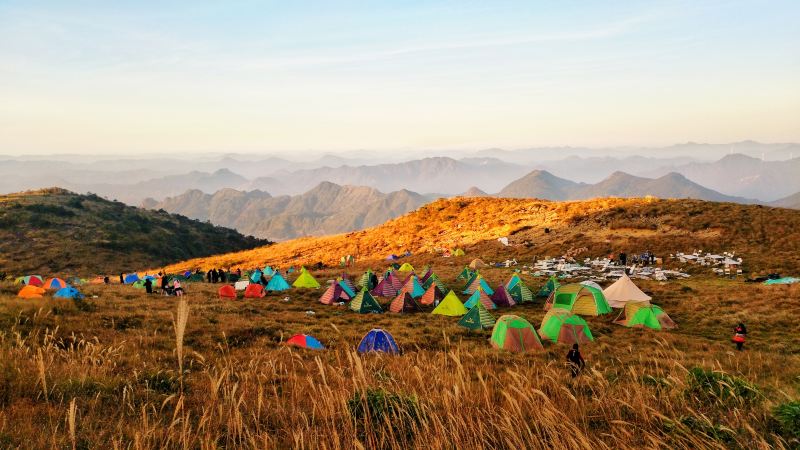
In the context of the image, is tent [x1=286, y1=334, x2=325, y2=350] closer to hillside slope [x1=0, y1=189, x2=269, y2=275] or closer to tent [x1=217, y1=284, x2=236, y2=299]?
tent [x1=217, y1=284, x2=236, y2=299]

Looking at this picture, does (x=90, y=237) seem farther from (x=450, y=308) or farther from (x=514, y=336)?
(x=514, y=336)

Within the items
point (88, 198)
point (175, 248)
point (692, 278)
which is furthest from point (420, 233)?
point (88, 198)

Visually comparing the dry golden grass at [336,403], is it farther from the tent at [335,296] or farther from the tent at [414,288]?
the tent at [414,288]

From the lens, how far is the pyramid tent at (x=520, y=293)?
26438mm

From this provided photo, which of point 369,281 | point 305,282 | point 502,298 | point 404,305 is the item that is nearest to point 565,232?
point 502,298

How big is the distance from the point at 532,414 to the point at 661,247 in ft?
133

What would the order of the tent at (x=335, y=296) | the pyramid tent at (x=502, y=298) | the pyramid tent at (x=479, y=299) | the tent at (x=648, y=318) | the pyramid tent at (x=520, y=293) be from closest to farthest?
1. the tent at (x=648, y=318)
2. the pyramid tent at (x=479, y=299)
3. the pyramid tent at (x=502, y=298)
4. the pyramid tent at (x=520, y=293)
5. the tent at (x=335, y=296)

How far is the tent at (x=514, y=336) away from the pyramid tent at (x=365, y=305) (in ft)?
28.7

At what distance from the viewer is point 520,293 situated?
86.9ft

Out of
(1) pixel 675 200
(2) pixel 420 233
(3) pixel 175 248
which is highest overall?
(1) pixel 675 200

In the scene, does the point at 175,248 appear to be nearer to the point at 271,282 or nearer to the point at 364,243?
the point at 364,243

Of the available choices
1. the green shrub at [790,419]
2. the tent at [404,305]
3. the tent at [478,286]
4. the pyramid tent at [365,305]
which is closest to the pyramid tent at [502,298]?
the tent at [478,286]

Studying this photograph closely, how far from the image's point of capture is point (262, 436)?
3342 millimetres

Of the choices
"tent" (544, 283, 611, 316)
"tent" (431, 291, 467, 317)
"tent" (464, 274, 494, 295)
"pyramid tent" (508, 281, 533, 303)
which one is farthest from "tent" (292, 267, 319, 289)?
"tent" (544, 283, 611, 316)
